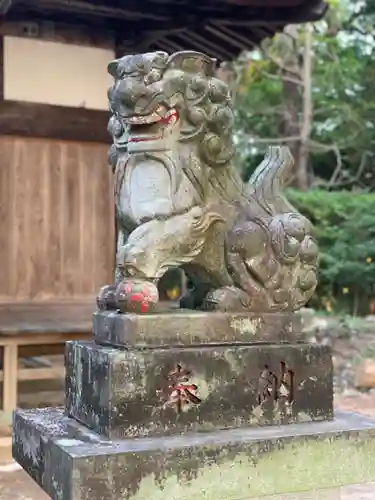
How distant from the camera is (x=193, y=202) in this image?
2773mm

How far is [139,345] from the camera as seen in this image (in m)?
2.58

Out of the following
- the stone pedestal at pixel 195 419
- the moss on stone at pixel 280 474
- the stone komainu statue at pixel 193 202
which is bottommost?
the moss on stone at pixel 280 474

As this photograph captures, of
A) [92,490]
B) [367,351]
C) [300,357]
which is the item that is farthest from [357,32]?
[92,490]

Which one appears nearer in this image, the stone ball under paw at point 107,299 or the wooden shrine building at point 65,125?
the stone ball under paw at point 107,299

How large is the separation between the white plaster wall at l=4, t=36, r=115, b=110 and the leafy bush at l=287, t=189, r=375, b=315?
5.23 meters

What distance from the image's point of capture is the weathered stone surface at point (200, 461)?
→ 2.34 meters

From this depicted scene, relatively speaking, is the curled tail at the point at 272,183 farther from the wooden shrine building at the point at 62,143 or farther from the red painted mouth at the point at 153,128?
the wooden shrine building at the point at 62,143

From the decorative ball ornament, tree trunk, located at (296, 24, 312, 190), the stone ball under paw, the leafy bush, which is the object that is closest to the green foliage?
Answer: tree trunk, located at (296, 24, 312, 190)

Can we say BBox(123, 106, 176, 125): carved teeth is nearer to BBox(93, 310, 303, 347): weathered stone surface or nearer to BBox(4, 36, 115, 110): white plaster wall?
BBox(93, 310, 303, 347): weathered stone surface

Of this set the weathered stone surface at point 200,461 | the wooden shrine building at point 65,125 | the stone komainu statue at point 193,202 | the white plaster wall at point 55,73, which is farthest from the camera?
the white plaster wall at point 55,73

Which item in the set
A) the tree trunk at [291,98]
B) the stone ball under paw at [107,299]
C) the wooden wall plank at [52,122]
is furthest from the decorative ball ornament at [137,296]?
the tree trunk at [291,98]

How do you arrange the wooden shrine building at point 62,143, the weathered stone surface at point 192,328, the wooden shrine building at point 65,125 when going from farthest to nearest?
1. the wooden shrine building at point 65,125
2. the wooden shrine building at point 62,143
3. the weathered stone surface at point 192,328

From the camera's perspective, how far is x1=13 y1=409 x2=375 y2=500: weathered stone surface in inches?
92.0

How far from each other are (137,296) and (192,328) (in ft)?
0.90
